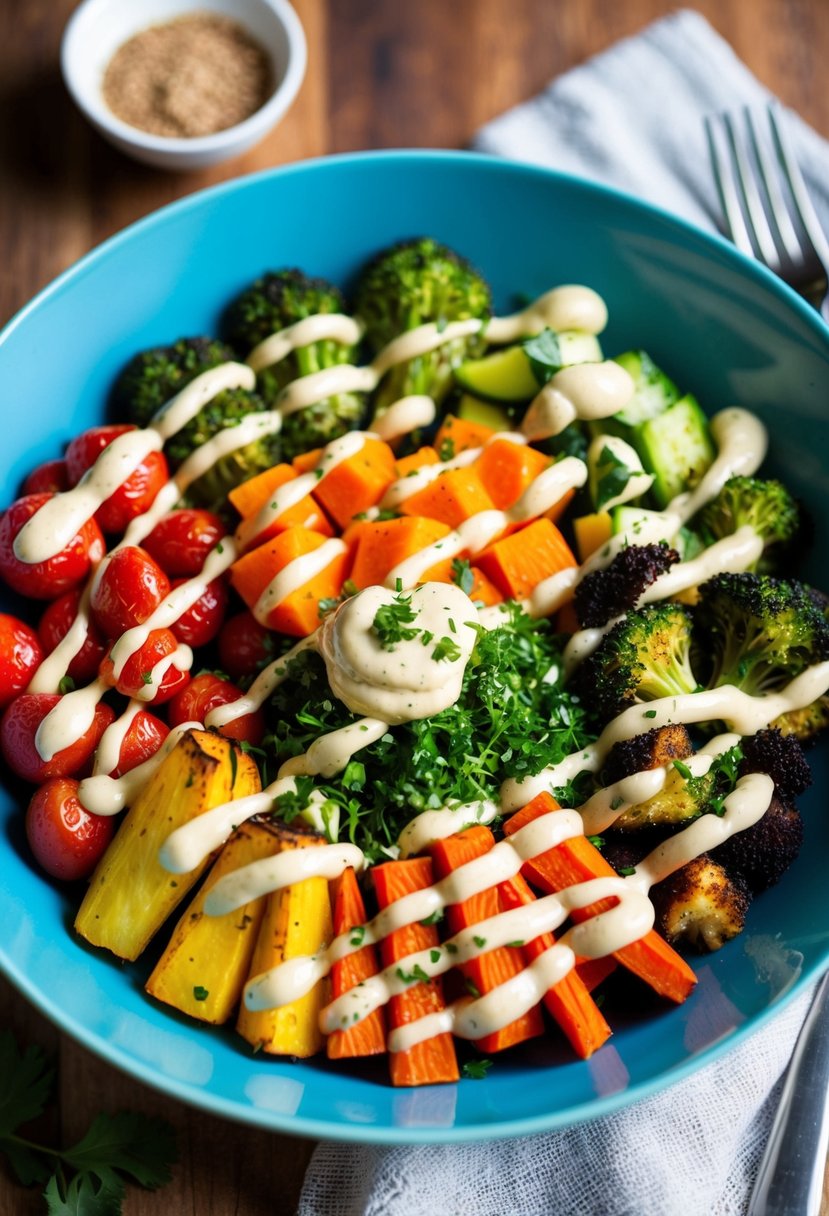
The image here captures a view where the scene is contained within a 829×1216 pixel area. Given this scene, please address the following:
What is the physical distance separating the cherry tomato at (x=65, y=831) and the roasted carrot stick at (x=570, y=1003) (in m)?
0.84

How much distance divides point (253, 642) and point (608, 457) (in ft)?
3.05

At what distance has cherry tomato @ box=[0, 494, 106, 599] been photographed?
8.34 ft

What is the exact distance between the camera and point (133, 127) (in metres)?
3.11

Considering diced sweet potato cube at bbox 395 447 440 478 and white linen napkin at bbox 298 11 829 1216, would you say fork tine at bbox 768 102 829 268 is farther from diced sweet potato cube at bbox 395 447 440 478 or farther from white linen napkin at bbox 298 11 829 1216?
white linen napkin at bbox 298 11 829 1216

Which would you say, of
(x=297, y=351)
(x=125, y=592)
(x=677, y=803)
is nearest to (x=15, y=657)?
(x=125, y=592)

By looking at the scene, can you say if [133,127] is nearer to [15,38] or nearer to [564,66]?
[15,38]

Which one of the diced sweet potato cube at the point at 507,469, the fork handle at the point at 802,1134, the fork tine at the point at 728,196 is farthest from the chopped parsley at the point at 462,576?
the fork tine at the point at 728,196

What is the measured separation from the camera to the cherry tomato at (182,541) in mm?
2643

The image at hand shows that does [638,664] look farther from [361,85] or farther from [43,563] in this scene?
[361,85]

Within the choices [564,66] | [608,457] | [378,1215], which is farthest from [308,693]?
[564,66]

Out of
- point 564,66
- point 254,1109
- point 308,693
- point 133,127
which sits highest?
point 133,127

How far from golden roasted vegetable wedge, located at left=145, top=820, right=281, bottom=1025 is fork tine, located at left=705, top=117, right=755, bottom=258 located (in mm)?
2046

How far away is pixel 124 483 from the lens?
2617mm

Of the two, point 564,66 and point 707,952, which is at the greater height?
point 564,66
